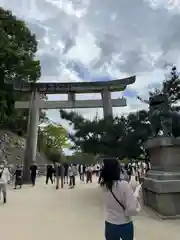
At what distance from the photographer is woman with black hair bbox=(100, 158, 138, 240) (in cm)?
314

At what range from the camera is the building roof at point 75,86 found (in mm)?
24844

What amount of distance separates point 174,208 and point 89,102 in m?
18.7

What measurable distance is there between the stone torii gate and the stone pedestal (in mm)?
14832

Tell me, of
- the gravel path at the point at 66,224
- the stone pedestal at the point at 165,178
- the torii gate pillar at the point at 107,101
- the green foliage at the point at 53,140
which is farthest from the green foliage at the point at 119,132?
the green foliage at the point at 53,140

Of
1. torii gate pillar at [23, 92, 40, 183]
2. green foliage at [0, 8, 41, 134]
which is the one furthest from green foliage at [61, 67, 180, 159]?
green foliage at [0, 8, 41, 134]

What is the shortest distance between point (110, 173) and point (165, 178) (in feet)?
18.1

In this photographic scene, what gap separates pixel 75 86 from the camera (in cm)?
2498

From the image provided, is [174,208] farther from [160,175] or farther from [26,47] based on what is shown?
[26,47]

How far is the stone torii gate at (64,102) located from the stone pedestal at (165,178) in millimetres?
14832

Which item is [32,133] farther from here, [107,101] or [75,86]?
[107,101]

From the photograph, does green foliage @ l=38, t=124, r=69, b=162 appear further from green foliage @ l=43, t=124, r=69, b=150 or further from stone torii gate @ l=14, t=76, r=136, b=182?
stone torii gate @ l=14, t=76, r=136, b=182

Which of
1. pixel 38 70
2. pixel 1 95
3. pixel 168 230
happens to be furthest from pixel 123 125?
pixel 38 70

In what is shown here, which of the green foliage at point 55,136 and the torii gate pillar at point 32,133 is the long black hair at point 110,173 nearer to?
the torii gate pillar at point 32,133

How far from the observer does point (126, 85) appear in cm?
2428
